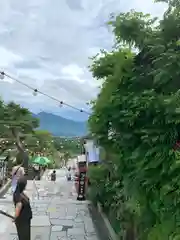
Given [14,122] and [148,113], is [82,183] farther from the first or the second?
[14,122]

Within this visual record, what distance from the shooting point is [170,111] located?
3.29 m

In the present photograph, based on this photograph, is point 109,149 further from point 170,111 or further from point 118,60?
point 170,111

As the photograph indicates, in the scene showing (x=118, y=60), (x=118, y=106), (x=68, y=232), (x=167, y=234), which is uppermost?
(x=118, y=60)

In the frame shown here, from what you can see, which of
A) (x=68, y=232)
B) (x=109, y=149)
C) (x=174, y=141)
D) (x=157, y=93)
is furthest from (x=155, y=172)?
(x=68, y=232)

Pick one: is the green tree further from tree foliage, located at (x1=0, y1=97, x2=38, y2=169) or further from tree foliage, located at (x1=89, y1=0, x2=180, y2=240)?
tree foliage, located at (x1=89, y1=0, x2=180, y2=240)

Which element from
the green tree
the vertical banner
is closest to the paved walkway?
the vertical banner

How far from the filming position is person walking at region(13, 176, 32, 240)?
5445mm

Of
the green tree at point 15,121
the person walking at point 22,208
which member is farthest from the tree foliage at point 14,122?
the person walking at point 22,208

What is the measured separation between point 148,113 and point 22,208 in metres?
2.86

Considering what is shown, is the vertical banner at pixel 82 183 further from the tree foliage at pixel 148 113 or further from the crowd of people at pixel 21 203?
the tree foliage at pixel 148 113

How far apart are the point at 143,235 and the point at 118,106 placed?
159 centimetres

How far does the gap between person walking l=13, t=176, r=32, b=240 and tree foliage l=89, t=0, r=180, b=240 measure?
5.28 ft

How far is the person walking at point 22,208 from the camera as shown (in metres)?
5.45

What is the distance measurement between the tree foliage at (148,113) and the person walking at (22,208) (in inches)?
63.3
